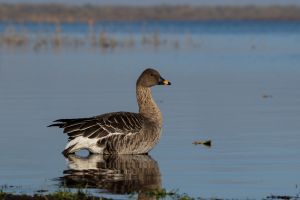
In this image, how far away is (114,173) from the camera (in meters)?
13.4

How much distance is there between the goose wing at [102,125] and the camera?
1496 centimetres

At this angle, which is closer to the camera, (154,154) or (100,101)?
(154,154)

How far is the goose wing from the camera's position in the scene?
49.1ft

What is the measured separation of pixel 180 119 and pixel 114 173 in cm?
565

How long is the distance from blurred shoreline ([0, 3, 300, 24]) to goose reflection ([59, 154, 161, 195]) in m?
111

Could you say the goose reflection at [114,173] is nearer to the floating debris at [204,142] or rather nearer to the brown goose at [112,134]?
the brown goose at [112,134]

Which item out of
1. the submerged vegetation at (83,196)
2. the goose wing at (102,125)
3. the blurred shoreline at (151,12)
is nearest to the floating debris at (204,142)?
the goose wing at (102,125)

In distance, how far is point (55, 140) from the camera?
16.6 meters

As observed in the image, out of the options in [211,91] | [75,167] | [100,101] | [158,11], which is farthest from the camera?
[158,11]

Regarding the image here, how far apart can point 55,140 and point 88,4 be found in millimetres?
146802

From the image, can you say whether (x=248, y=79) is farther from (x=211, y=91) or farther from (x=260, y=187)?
(x=260, y=187)

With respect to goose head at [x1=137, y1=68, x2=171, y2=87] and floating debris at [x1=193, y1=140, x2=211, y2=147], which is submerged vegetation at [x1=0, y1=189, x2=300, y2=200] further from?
goose head at [x1=137, y1=68, x2=171, y2=87]

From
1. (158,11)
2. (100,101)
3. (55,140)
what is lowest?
(55,140)

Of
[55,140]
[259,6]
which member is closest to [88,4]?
[259,6]
